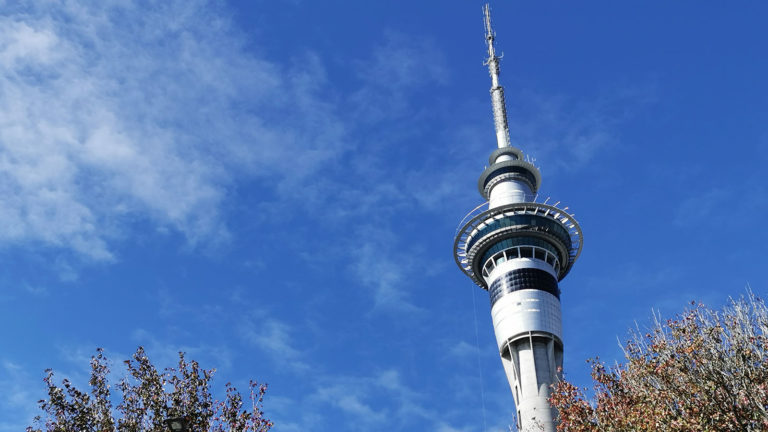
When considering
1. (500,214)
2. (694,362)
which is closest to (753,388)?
(694,362)

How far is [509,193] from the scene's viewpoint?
332 feet

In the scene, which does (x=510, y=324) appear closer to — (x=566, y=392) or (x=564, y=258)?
(x=564, y=258)

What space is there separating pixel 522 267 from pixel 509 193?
14281 mm

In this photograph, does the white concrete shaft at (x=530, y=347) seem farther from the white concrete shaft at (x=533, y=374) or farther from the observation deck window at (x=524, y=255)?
the observation deck window at (x=524, y=255)

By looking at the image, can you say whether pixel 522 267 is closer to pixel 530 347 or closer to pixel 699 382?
pixel 530 347

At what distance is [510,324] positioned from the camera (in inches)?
3472

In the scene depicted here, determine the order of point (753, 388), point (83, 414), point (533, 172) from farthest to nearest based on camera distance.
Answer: point (533, 172), point (83, 414), point (753, 388)

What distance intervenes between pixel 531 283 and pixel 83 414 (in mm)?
70072

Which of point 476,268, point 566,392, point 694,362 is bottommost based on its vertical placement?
point 694,362

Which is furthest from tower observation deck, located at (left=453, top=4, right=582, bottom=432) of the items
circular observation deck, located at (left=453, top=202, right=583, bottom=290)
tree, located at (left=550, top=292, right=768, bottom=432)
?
tree, located at (left=550, top=292, right=768, bottom=432)

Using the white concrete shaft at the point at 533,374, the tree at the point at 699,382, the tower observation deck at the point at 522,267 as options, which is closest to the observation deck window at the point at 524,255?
the tower observation deck at the point at 522,267

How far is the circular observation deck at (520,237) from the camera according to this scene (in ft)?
309

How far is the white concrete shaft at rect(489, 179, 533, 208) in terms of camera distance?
99.9 metres

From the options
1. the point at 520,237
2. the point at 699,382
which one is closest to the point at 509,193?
the point at 520,237
